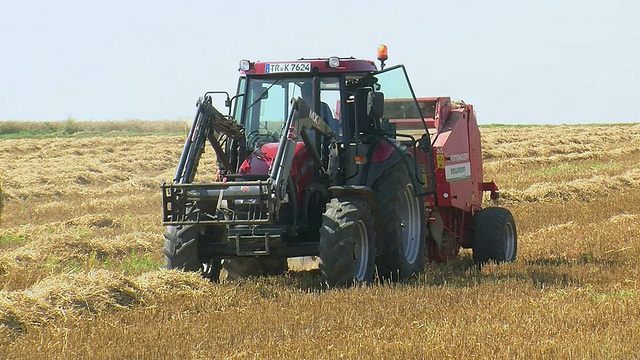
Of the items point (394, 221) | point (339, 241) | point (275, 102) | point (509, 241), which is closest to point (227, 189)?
point (339, 241)

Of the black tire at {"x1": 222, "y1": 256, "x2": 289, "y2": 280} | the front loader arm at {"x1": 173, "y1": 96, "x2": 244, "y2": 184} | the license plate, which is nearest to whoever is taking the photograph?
the front loader arm at {"x1": 173, "y1": 96, "x2": 244, "y2": 184}

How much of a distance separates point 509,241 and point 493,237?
17.1 inches

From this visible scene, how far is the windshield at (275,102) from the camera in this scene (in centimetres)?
946

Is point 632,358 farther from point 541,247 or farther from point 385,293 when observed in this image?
point 541,247

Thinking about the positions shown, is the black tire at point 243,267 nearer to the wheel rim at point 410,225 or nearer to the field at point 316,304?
the field at point 316,304

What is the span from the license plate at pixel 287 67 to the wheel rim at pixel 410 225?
173 centimetres

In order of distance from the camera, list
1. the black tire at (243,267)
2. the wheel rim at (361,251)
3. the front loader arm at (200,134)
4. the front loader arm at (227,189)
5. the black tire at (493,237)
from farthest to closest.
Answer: the black tire at (493,237), the black tire at (243,267), the wheel rim at (361,251), the front loader arm at (200,134), the front loader arm at (227,189)

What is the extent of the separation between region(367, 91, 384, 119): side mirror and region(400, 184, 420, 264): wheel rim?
3.94 feet

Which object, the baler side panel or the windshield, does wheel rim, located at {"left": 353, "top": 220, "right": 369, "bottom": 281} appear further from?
the baler side panel

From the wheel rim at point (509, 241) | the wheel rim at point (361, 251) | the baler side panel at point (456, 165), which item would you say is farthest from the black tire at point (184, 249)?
the wheel rim at point (509, 241)

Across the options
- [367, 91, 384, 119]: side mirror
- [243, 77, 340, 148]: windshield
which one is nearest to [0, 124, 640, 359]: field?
[243, 77, 340, 148]: windshield

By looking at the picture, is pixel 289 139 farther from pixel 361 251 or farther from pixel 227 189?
pixel 361 251

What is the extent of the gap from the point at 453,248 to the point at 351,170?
9.76 ft

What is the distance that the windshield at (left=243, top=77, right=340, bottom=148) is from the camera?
9.46m
